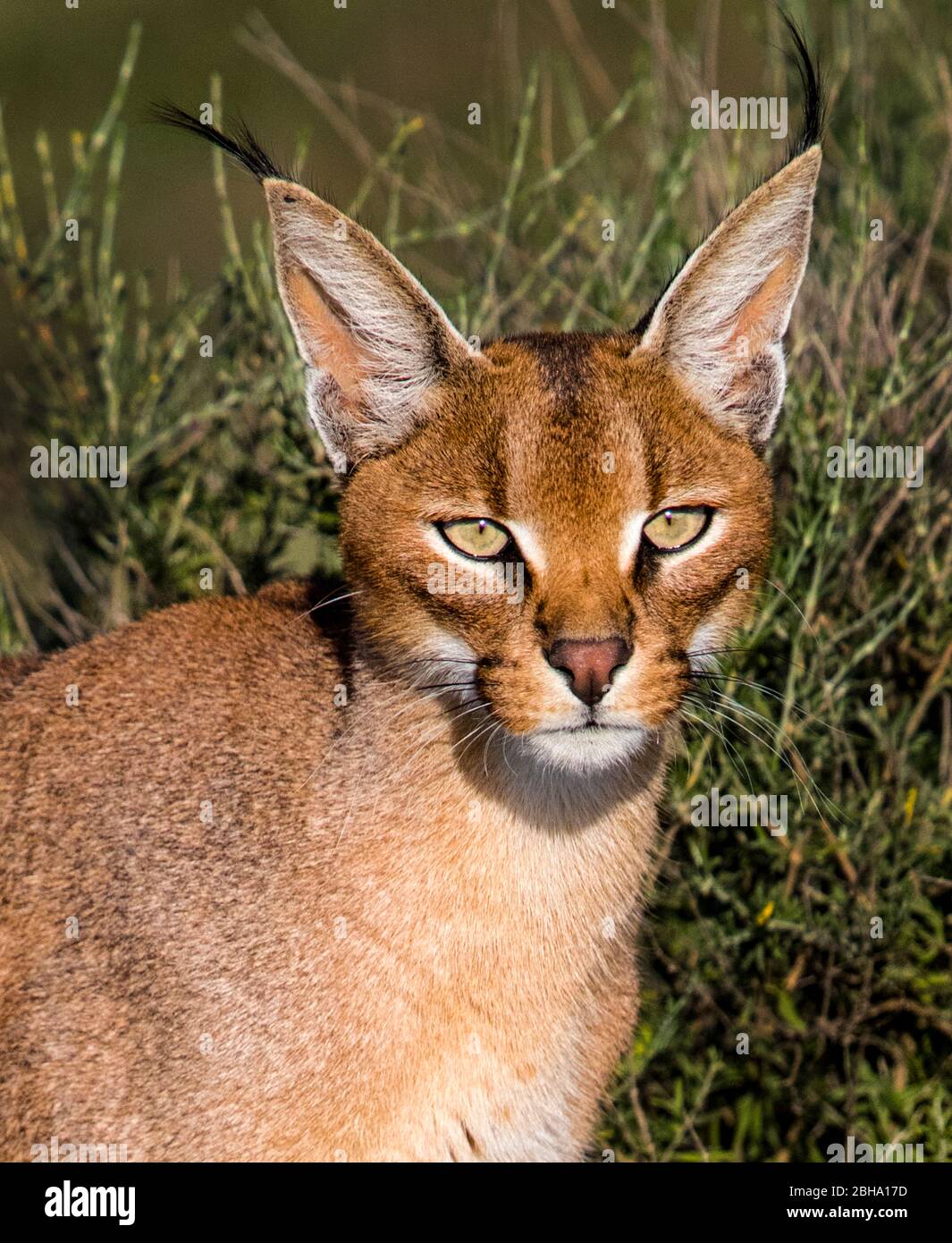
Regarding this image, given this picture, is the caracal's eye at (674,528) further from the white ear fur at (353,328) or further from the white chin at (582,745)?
the white ear fur at (353,328)

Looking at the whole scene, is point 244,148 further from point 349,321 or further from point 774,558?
point 774,558

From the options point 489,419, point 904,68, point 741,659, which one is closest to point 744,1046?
point 741,659

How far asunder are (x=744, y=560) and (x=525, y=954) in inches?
43.7

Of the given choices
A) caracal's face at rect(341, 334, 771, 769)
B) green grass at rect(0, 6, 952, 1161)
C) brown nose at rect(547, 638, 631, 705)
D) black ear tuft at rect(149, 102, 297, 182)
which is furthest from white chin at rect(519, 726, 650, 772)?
black ear tuft at rect(149, 102, 297, 182)

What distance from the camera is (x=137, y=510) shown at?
6273mm

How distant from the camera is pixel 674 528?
385 cm

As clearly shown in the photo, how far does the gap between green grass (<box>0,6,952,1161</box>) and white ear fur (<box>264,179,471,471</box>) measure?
3.68 feet

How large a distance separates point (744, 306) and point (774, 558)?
4.34 ft

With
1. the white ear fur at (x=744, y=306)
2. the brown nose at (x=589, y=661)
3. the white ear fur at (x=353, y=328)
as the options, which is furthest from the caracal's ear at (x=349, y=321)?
the brown nose at (x=589, y=661)

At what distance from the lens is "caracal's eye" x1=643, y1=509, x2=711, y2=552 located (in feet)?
12.5

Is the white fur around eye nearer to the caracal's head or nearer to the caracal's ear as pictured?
the caracal's head

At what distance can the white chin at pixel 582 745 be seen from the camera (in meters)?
3.68

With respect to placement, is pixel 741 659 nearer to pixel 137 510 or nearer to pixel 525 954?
pixel 525 954

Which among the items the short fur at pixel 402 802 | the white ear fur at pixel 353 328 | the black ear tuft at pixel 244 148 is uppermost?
the black ear tuft at pixel 244 148
